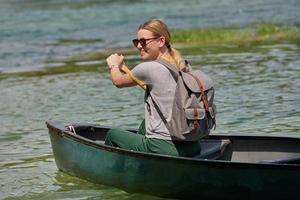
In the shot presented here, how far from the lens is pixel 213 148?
8781 mm

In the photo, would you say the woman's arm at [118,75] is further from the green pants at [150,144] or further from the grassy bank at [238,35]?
the grassy bank at [238,35]

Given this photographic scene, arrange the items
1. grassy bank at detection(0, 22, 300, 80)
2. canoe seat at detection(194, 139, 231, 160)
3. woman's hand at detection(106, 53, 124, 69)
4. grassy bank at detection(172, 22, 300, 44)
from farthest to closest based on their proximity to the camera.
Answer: grassy bank at detection(172, 22, 300, 44) → grassy bank at detection(0, 22, 300, 80) → canoe seat at detection(194, 139, 231, 160) → woman's hand at detection(106, 53, 124, 69)

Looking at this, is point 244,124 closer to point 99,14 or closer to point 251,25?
point 251,25

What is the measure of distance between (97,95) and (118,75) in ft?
26.6

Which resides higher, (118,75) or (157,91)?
(118,75)

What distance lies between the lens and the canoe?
Answer: 7.48m

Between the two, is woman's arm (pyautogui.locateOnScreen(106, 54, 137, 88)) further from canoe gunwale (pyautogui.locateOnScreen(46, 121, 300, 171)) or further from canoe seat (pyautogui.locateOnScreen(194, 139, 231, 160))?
canoe seat (pyautogui.locateOnScreen(194, 139, 231, 160))

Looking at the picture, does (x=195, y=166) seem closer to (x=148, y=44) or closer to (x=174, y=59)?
(x=174, y=59)

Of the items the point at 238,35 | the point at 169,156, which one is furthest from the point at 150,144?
the point at 238,35

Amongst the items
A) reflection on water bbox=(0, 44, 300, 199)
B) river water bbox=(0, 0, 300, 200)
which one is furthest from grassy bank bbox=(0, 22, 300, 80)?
reflection on water bbox=(0, 44, 300, 199)

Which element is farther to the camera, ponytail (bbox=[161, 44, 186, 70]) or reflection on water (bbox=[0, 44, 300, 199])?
reflection on water (bbox=[0, 44, 300, 199])

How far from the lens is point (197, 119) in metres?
7.99

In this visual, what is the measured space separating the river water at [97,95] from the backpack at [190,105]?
97 cm

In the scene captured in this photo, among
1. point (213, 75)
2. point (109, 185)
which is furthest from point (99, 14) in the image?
point (109, 185)
